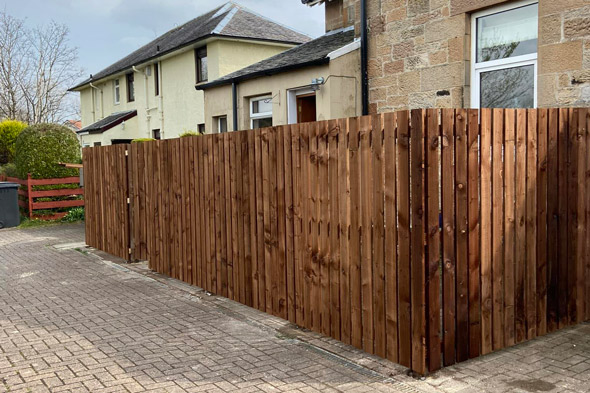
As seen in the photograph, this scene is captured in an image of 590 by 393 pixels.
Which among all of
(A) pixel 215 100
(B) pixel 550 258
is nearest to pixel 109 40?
(A) pixel 215 100

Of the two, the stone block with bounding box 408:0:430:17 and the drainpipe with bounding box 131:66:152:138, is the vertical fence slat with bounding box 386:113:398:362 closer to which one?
the stone block with bounding box 408:0:430:17

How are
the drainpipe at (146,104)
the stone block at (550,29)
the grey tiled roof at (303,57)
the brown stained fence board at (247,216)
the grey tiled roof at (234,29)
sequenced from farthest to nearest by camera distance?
the drainpipe at (146,104), the grey tiled roof at (234,29), the grey tiled roof at (303,57), the stone block at (550,29), the brown stained fence board at (247,216)

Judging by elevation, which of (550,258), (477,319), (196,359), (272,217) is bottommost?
(196,359)

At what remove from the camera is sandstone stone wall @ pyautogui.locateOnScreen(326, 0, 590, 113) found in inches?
266

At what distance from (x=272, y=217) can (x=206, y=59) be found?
19107 millimetres

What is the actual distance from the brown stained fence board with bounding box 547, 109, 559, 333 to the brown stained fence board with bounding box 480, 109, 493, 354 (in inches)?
38.3

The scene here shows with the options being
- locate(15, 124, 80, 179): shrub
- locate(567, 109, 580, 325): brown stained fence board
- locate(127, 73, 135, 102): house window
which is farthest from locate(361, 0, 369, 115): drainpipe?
locate(127, 73, 135, 102): house window

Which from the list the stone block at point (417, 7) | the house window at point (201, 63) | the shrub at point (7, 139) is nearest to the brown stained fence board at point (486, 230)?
the stone block at point (417, 7)

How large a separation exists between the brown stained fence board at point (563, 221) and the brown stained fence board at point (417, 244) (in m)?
1.97

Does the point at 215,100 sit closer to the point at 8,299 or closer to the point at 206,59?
the point at 8,299

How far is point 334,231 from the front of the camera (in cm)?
516

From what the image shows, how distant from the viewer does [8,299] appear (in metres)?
7.19

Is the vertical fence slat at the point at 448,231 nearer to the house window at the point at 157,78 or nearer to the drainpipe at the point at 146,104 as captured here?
the house window at the point at 157,78

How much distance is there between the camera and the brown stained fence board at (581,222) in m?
5.59
